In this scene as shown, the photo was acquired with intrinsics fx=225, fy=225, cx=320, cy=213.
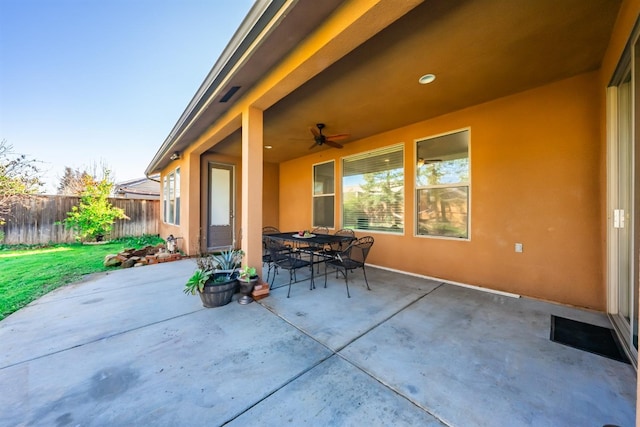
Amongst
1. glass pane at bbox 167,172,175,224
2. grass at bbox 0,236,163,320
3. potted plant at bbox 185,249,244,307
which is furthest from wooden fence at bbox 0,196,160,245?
potted plant at bbox 185,249,244,307

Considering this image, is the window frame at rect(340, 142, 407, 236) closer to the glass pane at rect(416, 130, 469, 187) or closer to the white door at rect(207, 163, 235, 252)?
the glass pane at rect(416, 130, 469, 187)

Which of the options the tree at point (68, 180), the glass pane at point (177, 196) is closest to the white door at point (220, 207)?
the glass pane at point (177, 196)

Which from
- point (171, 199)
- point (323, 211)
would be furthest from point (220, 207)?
point (323, 211)

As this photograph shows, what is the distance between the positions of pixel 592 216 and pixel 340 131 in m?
3.96

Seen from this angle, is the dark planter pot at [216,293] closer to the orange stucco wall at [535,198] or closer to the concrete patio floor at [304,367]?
the concrete patio floor at [304,367]

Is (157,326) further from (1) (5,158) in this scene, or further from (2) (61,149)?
(2) (61,149)

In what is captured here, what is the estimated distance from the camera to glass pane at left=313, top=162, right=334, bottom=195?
6.04 m

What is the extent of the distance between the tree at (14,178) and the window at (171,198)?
3.35 m

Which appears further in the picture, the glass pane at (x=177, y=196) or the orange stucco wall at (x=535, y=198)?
the glass pane at (x=177, y=196)

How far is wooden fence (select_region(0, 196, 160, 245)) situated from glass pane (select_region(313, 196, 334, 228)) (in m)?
7.22

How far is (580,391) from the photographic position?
1.50 metres

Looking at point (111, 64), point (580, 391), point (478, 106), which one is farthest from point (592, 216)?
point (111, 64)

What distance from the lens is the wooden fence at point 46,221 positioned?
6.64 metres

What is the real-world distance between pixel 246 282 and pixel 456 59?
12.0 ft
